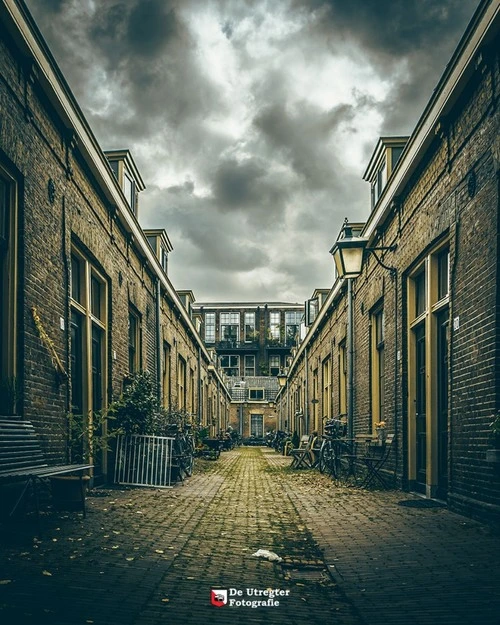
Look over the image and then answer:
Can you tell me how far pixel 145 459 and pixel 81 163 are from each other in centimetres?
446

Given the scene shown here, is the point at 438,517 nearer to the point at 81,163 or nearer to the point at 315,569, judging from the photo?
the point at 315,569

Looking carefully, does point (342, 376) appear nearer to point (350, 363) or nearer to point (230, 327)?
Answer: point (350, 363)

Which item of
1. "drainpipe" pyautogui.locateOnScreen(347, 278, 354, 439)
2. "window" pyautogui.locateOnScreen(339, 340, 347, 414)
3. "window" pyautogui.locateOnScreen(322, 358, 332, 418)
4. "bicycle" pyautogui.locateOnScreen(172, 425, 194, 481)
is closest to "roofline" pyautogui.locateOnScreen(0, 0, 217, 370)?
"bicycle" pyautogui.locateOnScreen(172, 425, 194, 481)

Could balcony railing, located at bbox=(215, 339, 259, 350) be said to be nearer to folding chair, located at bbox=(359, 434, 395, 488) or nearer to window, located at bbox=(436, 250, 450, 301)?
folding chair, located at bbox=(359, 434, 395, 488)

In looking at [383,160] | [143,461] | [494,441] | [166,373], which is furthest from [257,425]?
[494,441]

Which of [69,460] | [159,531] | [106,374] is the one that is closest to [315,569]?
[159,531]

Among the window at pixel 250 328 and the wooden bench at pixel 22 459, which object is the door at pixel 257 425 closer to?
the window at pixel 250 328

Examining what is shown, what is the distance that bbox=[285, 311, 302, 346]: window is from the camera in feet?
203

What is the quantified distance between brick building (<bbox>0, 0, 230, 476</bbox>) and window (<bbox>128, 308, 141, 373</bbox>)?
2.30 feet

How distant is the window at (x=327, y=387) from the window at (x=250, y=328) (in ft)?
131

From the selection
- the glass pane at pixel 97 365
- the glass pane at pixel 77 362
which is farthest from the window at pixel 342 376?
the glass pane at pixel 77 362

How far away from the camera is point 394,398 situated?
10656 mm

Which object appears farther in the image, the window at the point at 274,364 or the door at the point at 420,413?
the window at the point at 274,364

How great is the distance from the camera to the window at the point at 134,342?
45.9ft
